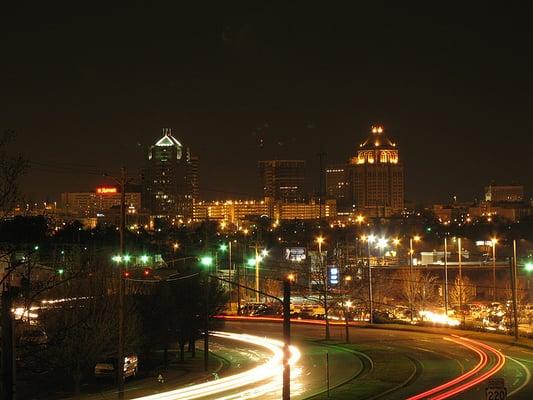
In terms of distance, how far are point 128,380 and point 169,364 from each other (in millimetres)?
5707

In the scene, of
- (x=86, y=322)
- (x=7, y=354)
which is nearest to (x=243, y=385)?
(x=86, y=322)

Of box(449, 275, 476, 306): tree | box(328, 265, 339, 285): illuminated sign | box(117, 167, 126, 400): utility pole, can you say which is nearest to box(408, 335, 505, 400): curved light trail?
box(117, 167, 126, 400): utility pole

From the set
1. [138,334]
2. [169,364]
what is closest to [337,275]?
[169,364]

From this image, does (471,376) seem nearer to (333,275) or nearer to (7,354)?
(7,354)

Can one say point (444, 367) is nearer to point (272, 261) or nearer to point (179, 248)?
point (179, 248)

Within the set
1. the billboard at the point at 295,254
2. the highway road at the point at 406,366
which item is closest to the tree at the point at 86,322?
the highway road at the point at 406,366

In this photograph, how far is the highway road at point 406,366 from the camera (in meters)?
30.5

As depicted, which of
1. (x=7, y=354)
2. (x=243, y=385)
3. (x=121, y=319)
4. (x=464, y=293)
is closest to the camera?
(x=7, y=354)

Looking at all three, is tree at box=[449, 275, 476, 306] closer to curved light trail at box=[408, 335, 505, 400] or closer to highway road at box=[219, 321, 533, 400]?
highway road at box=[219, 321, 533, 400]

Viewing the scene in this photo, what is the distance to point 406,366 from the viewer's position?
3794 cm

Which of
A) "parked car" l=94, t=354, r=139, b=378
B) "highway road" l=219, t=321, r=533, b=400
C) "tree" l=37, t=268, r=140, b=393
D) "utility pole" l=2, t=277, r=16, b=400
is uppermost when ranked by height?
"utility pole" l=2, t=277, r=16, b=400

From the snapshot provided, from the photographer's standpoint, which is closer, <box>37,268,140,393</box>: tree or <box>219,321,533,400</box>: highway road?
<box>37,268,140,393</box>: tree

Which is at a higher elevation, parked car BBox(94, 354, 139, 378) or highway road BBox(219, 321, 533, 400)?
parked car BBox(94, 354, 139, 378)

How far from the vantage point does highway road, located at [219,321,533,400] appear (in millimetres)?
30453
